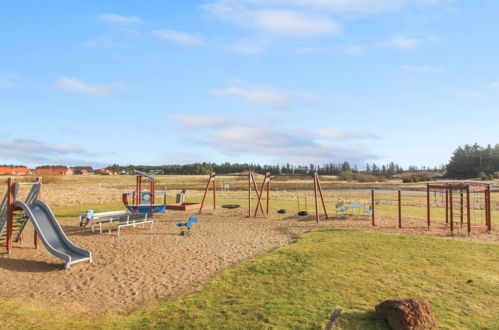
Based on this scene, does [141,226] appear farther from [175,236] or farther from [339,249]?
[339,249]

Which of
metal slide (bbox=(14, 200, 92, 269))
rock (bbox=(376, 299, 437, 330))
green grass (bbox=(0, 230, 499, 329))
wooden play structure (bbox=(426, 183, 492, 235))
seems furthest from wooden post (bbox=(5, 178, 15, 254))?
wooden play structure (bbox=(426, 183, 492, 235))

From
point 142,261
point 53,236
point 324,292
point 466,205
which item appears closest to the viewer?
point 324,292

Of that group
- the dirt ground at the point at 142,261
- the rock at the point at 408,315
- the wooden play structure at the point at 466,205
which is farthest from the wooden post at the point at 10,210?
the wooden play structure at the point at 466,205

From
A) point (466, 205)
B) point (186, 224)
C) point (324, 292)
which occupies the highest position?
point (466, 205)

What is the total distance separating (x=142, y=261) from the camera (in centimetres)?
939

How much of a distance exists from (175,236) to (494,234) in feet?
41.2

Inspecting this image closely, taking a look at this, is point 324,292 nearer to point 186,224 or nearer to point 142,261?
point 142,261

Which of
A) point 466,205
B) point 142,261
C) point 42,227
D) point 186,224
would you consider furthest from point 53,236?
point 466,205

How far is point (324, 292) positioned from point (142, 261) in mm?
5282

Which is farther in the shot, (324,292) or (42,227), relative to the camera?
(42,227)

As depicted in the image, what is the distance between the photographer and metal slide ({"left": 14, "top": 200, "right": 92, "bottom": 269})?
9.10m

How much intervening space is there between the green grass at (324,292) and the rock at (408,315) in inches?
8.8

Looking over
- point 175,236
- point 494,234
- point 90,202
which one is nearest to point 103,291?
point 175,236

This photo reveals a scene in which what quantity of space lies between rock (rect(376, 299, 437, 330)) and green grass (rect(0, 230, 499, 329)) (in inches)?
8.8
